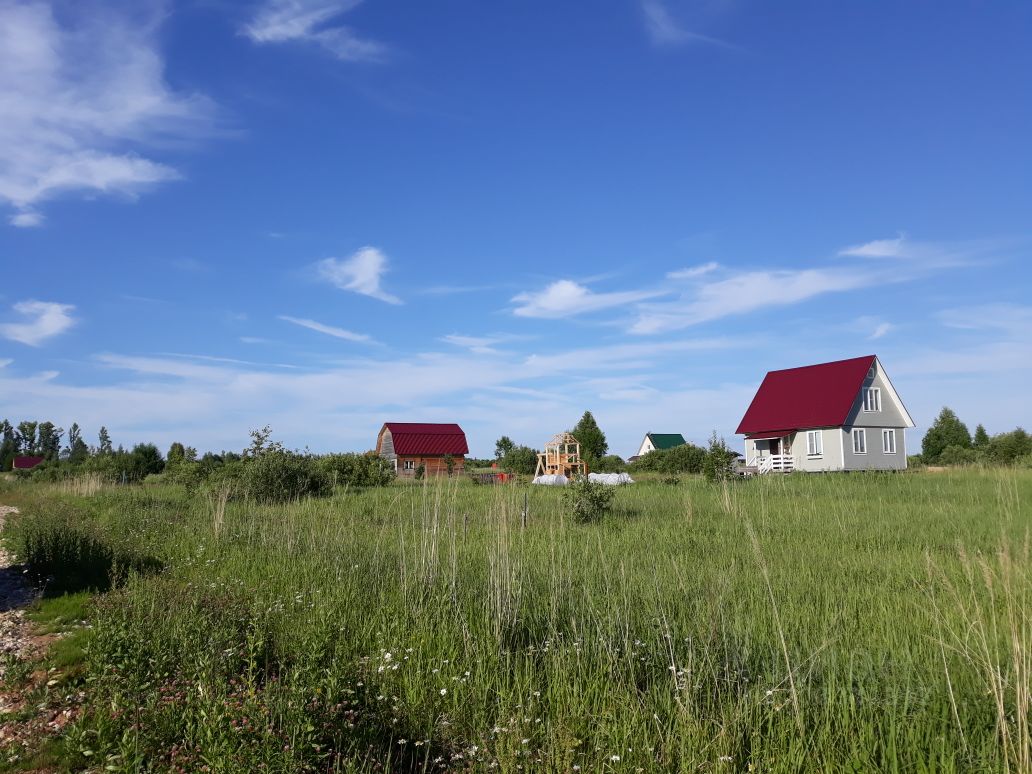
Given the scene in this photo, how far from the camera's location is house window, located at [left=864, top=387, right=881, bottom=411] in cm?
3353

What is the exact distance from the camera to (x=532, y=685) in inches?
173

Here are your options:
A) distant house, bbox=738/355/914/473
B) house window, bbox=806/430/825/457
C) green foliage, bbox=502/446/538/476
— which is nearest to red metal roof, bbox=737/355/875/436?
distant house, bbox=738/355/914/473

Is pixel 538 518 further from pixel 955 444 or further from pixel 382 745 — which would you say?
pixel 955 444

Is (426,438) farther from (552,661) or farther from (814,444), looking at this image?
(552,661)

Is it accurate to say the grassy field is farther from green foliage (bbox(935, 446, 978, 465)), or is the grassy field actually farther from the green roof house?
the green roof house

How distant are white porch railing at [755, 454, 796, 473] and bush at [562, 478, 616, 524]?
23.6m

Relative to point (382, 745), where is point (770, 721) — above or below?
above

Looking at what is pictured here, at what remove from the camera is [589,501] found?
41.2ft

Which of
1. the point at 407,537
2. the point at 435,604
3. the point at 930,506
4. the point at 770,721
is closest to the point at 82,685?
the point at 435,604

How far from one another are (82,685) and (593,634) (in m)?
3.88

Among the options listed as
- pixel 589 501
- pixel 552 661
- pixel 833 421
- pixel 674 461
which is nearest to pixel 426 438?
pixel 674 461

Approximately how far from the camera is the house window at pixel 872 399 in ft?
110

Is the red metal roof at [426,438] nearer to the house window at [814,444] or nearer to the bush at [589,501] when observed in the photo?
the house window at [814,444]

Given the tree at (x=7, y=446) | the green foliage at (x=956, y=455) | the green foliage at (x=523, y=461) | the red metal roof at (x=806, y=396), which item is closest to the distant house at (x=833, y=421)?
the red metal roof at (x=806, y=396)
